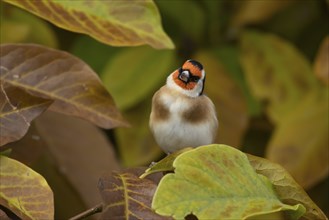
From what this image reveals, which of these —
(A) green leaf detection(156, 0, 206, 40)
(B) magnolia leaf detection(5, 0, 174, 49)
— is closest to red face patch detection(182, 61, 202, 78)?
(B) magnolia leaf detection(5, 0, 174, 49)

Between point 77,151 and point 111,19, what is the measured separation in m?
0.75

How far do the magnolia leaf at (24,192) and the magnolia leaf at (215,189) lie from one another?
0.22 meters

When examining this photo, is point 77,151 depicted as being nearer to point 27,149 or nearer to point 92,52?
point 27,149

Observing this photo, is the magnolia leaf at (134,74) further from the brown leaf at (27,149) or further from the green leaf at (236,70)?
the brown leaf at (27,149)

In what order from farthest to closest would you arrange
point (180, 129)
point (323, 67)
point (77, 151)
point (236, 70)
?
point (236, 70)
point (77, 151)
point (323, 67)
point (180, 129)

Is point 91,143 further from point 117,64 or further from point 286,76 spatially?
point 286,76

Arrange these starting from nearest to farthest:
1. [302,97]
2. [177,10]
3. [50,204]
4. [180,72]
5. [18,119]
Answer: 1. [50,204]
2. [18,119]
3. [180,72]
4. [302,97]
5. [177,10]

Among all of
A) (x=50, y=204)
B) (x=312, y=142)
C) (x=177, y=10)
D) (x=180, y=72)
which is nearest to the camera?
(x=50, y=204)

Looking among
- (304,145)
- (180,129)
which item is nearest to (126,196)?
(180,129)

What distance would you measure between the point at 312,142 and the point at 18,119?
1.39 meters

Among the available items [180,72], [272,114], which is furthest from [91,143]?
[272,114]

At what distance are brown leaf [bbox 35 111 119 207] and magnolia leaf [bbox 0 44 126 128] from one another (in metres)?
0.63

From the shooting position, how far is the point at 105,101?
1618mm

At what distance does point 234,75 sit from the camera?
10.2 feet
